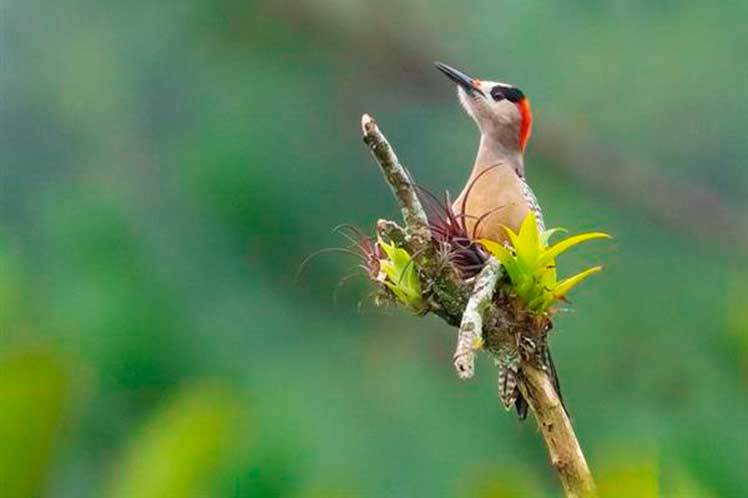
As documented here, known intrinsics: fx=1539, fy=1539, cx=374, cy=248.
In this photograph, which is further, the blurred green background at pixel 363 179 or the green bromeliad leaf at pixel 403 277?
the blurred green background at pixel 363 179

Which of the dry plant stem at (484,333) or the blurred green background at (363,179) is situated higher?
the dry plant stem at (484,333)

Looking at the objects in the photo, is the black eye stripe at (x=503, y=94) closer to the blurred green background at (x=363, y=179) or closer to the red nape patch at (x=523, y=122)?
the red nape patch at (x=523, y=122)

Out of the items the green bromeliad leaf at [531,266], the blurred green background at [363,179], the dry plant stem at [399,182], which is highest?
the dry plant stem at [399,182]

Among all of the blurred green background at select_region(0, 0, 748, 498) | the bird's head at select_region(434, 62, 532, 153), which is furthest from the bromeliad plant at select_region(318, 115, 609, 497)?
the blurred green background at select_region(0, 0, 748, 498)

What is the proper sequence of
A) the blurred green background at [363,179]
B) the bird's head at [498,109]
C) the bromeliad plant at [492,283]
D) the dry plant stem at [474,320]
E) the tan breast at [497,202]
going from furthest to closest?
the blurred green background at [363,179]
the bird's head at [498,109]
the tan breast at [497,202]
the bromeliad plant at [492,283]
the dry plant stem at [474,320]

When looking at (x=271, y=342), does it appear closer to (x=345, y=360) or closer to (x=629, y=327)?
(x=345, y=360)

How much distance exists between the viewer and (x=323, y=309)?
318 centimetres

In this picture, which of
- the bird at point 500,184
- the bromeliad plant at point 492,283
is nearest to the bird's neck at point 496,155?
the bird at point 500,184

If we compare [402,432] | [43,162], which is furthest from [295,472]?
[43,162]

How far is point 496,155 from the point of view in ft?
4.42

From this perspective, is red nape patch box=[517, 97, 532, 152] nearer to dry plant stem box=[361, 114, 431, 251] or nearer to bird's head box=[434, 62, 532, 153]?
bird's head box=[434, 62, 532, 153]

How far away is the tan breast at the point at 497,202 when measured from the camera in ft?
3.42

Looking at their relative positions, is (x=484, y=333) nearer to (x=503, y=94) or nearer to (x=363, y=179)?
(x=503, y=94)

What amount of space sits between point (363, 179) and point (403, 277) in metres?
2.64
